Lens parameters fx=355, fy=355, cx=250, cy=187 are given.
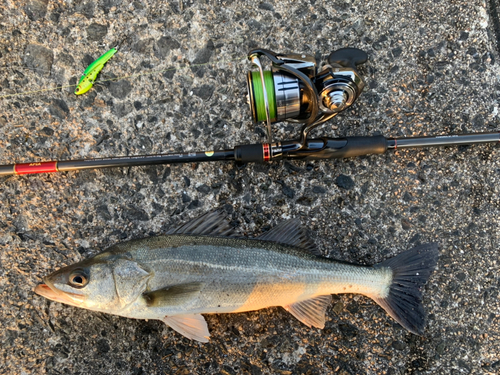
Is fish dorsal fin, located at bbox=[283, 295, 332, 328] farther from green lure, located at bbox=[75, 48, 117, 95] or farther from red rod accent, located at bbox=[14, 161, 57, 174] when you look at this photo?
green lure, located at bbox=[75, 48, 117, 95]

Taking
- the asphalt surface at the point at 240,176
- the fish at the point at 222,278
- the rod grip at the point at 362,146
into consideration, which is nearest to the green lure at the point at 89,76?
the asphalt surface at the point at 240,176

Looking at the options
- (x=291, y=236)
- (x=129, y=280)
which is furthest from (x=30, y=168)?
(x=291, y=236)

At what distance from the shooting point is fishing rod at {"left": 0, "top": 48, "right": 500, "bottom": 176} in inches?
90.5

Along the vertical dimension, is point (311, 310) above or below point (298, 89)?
below

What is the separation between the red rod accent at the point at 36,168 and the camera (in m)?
2.72

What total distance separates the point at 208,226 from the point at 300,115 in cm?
102

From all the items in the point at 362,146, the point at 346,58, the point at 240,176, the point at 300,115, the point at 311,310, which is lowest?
the point at 311,310

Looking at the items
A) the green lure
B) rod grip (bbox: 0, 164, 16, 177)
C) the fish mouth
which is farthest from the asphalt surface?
the fish mouth

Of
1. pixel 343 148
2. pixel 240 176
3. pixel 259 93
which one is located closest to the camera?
pixel 259 93

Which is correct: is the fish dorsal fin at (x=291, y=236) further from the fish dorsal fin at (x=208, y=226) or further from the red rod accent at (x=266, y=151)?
the red rod accent at (x=266, y=151)

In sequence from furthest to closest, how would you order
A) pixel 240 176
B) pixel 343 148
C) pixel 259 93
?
pixel 240 176, pixel 343 148, pixel 259 93

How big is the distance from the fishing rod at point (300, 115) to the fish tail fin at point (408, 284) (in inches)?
32.6

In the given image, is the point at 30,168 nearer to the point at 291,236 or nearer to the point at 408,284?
the point at 291,236

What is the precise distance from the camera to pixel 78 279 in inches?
93.0
